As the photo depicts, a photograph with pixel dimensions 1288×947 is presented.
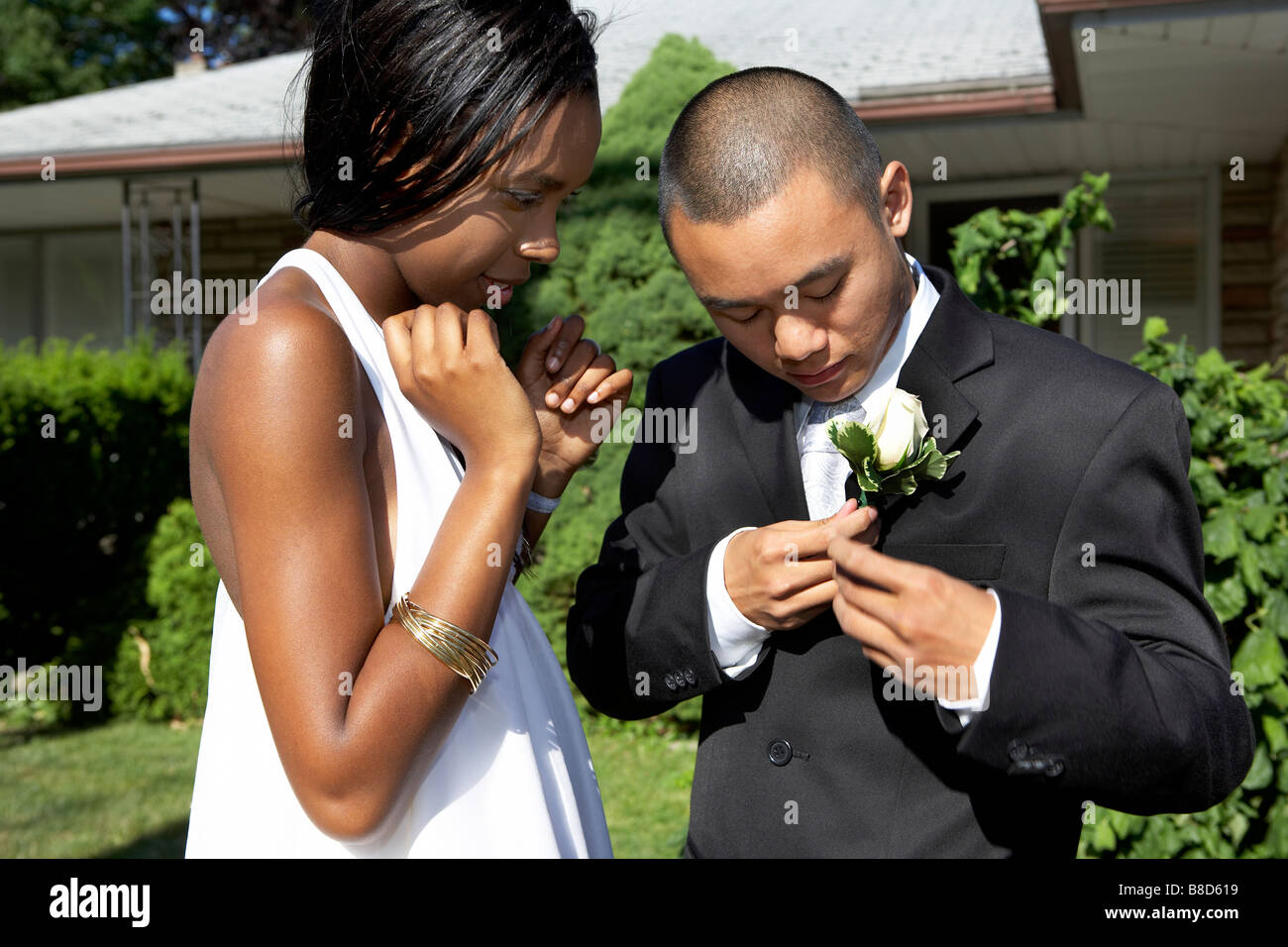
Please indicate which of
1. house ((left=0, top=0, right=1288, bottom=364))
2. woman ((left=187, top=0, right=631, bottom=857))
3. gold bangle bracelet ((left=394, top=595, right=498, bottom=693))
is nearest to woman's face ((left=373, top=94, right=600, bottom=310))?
woman ((left=187, top=0, right=631, bottom=857))

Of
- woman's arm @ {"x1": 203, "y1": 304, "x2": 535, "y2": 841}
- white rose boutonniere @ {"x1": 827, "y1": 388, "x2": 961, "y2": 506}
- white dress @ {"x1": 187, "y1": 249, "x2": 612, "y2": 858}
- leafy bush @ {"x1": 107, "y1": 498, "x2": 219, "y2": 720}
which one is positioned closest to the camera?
woman's arm @ {"x1": 203, "y1": 304, "x2": 535, "y2": 841}

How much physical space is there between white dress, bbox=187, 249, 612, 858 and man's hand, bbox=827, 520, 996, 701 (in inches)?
22.4

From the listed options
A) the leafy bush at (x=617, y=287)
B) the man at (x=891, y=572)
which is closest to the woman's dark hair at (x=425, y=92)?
the man at (x=891, y=572)

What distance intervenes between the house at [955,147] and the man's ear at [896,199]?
506 cm

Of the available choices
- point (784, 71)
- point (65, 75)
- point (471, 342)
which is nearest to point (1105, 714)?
point (471, 342)

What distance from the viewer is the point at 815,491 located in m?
2.16

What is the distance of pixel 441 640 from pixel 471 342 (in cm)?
44

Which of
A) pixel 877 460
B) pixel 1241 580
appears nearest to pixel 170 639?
pixel 1241 580

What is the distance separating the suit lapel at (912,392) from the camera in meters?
2.01

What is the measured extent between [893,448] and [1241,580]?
2.86 meters

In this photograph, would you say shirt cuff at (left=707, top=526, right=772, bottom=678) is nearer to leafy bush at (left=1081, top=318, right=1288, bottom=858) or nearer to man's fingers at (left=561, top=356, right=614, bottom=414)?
man's fingers at (left=561, top=356, right=614, bottom=414)

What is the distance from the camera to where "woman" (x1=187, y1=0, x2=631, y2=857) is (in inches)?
58.7

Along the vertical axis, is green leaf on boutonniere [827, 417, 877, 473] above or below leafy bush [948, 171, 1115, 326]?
below

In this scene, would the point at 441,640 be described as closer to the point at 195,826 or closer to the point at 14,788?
the point at 195,826
